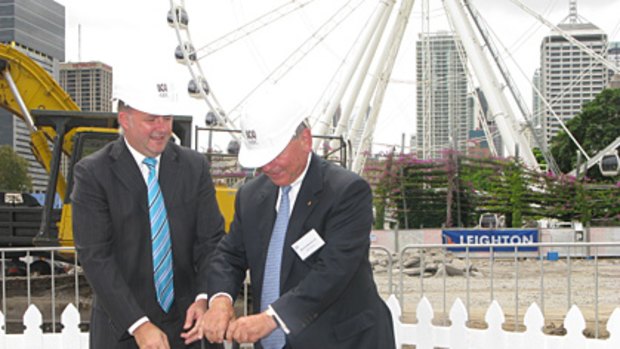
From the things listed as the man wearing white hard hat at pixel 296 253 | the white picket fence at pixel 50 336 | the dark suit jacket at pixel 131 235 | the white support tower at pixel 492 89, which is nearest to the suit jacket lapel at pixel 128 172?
the dark suit jacket at pixel 131 235

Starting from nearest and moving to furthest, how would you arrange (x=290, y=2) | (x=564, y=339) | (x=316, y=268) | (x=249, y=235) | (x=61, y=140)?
(x=316, y=268) → (x=249, y=235) → (x=564, y=339) → (x=61, y=140) → (x=290, y=2)

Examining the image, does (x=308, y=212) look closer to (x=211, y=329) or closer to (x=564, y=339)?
(x=211, y=329)

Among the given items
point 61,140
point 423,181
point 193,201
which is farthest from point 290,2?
point 193,201

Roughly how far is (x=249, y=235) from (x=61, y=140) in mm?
7310

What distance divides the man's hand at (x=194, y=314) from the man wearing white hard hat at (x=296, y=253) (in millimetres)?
54

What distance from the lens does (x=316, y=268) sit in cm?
274

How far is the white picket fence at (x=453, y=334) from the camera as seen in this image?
555cm

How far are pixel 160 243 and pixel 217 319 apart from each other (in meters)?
0.36

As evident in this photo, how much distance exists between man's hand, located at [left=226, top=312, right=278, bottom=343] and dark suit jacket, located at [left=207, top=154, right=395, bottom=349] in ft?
0.16

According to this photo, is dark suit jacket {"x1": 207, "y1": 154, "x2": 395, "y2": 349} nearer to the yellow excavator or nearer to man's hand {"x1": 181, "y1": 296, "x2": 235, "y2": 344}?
man's hand {"x1": 181, "y1": 296, "x2": 235, "y2": 344}

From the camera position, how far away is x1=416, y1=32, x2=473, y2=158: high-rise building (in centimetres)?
2647

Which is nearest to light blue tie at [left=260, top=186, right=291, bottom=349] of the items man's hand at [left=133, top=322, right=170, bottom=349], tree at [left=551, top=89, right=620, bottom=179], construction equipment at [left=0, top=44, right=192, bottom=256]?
man's hand at [left=133, top=322, right=170, bottom=349]

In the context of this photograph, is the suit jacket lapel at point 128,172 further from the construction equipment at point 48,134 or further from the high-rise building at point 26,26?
the high-rise building at point 26,26

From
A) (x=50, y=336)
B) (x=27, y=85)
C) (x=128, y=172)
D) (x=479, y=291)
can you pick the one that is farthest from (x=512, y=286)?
(x=128, y=172)
